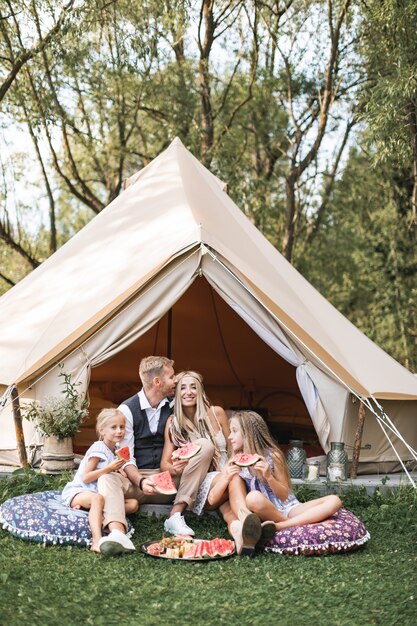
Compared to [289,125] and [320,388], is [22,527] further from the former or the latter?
[289,125]

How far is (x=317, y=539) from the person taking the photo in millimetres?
4695

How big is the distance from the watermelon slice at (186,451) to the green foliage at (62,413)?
1.18 metres

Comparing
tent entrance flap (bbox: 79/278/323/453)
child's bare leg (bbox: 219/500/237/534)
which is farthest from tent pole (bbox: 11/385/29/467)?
tent entrance flap (bbox: 79/278/323/453)

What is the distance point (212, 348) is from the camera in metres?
9.61

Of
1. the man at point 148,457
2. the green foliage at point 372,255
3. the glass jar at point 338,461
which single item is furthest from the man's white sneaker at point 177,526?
the green foliage at point 372,255

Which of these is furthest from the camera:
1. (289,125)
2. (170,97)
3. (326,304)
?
(289,125)

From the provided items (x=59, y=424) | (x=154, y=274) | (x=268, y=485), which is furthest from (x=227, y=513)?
(x=154, y=274)

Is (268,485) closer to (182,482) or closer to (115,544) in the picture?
(182,482)

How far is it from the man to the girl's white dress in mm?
111

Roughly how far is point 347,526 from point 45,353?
272 centimetres

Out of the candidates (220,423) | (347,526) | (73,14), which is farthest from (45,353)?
(73,14)

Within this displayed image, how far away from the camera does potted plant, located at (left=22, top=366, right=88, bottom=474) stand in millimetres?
6125

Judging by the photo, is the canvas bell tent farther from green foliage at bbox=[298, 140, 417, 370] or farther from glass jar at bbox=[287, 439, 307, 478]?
green foliage at bbox=[298, 140, 417, 370]

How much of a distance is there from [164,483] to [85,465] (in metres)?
0.49
